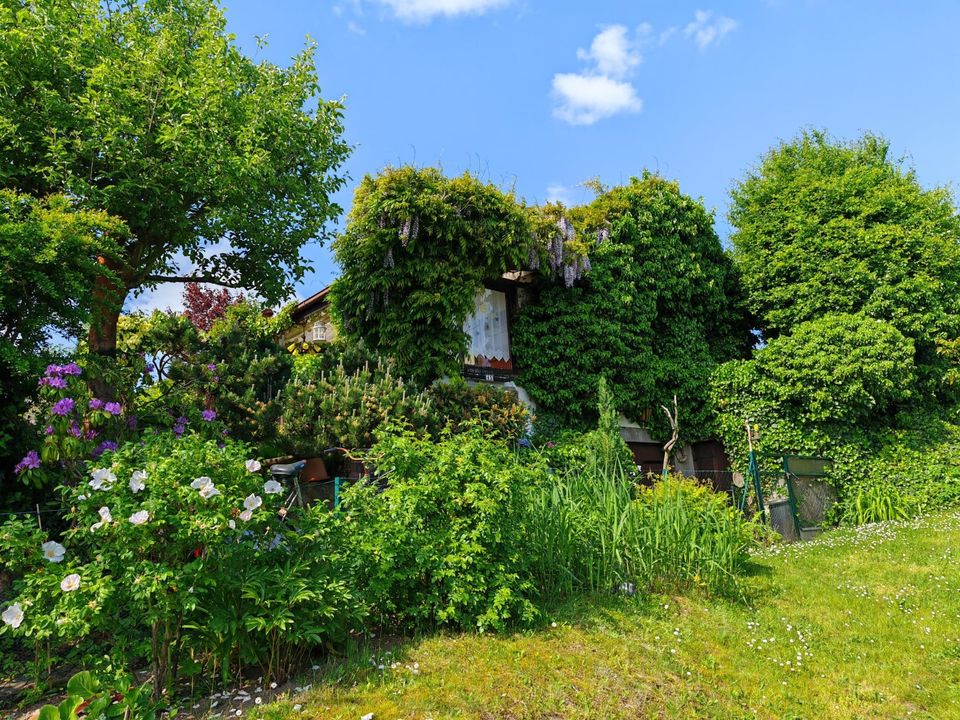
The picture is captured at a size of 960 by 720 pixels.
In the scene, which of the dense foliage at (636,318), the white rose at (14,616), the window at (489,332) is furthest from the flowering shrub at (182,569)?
the dense foliage at (636,318)

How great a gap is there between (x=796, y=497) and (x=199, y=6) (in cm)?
1406

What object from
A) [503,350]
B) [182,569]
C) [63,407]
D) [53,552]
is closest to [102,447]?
[63,407]

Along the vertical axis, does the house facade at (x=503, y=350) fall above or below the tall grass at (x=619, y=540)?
above

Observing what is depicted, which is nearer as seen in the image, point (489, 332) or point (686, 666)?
point (686, 666)

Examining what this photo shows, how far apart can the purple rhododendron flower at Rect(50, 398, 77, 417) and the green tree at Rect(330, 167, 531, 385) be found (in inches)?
247

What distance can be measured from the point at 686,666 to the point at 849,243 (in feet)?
46.4

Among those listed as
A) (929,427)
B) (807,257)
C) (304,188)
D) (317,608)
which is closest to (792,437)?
(929,427)

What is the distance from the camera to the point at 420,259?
1252 cm

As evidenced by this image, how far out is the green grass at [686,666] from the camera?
13.4 feet

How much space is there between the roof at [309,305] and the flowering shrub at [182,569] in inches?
473

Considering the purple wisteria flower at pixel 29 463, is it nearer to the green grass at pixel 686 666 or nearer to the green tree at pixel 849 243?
the green grass at pixel 686 666

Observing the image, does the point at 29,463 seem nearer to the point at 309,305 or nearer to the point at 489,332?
the point at 489,332

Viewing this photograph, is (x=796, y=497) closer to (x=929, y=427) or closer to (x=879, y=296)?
(x=929, y=427)

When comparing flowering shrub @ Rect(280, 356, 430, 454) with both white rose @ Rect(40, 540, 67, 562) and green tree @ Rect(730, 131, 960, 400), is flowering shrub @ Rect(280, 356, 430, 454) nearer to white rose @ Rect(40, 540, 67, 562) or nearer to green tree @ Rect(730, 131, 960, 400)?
white rose @ Rect(40, 540, 67, 562)
